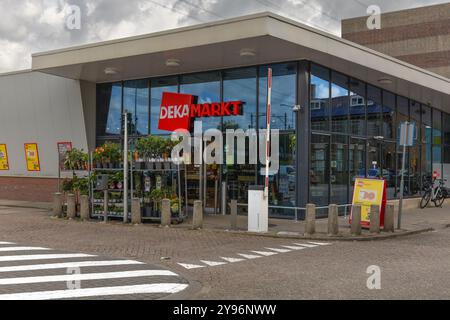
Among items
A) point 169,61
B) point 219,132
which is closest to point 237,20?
point 169,61

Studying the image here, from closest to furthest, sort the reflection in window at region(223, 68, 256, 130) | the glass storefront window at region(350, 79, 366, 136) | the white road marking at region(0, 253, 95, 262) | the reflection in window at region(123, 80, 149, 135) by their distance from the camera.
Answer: the white road marking at region(0, 253, 95, 262)
the reflection in window at region(223, 68, 256, 130)
the glass storefront window at region(350, 79, 366, 136)
the reflection in window at region(123, 80, 149, 135)

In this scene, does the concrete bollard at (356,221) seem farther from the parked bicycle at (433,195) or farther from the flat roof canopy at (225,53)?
the parked bicycle at (433,195)

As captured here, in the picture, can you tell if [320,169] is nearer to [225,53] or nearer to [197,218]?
[225,53]

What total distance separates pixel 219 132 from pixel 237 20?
4953 millimetres

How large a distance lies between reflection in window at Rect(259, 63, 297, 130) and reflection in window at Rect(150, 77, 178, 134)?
4012mm

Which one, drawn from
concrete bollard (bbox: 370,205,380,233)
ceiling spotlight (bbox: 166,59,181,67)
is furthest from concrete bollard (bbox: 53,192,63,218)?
concrete bollard (bbox: 370,205,380,233)

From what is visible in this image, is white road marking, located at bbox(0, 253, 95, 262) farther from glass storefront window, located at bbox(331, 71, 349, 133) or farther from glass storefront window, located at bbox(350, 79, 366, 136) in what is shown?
glass storefront window, located at bbox(350, 79, 366, 136)

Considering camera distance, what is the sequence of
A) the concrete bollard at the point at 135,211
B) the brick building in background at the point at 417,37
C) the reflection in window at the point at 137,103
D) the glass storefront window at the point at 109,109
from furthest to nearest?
the brick building in background at the point at 417,37 → the glass storefront window at the point at 109,109 → the reflection in window at the point at 137,103 → the concrete bollard at the point at 135,211

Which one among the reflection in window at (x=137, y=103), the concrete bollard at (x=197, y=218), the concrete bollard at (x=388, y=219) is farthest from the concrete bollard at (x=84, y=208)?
the concrete bollard at (x=388, y=219)

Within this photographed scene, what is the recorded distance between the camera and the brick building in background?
169ft

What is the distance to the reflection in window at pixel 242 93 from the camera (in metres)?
17.4


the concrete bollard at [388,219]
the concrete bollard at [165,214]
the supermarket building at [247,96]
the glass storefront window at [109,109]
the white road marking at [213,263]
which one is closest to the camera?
the white road marking at [213,263]

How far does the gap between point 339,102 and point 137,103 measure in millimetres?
7470

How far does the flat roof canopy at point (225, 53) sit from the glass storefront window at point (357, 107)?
0.35 meters
